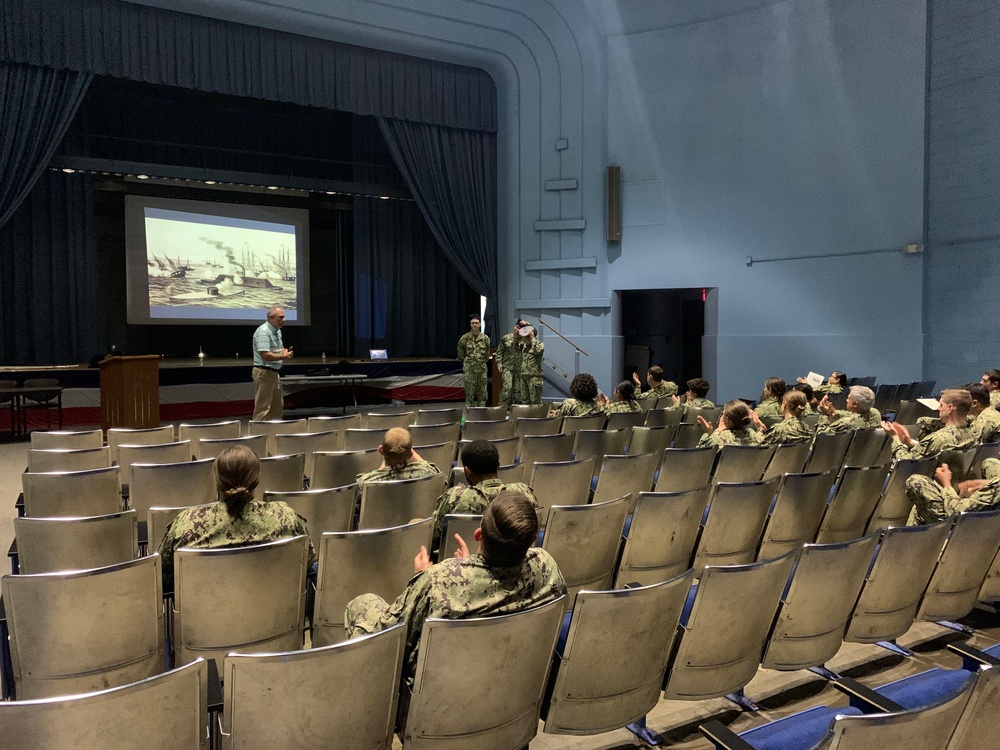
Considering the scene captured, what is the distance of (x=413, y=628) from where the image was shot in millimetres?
2010

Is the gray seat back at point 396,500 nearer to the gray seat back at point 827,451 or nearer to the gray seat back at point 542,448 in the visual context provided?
the gray seat back at point 542,448

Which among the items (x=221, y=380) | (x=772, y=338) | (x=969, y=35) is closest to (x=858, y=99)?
(x=969, y=35)

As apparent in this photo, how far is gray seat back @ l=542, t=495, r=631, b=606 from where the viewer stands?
113 inches

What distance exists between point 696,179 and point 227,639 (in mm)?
10986

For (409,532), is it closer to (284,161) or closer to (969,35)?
(969,35)

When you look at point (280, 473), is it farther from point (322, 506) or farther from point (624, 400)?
point (624, 400)

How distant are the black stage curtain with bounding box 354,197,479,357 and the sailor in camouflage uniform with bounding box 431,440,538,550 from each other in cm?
1159

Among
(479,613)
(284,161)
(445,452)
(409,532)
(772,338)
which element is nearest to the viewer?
(479,613)

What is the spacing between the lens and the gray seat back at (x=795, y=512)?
3.46m

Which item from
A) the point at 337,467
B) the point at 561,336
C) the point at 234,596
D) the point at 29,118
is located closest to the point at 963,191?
the point at 561,336

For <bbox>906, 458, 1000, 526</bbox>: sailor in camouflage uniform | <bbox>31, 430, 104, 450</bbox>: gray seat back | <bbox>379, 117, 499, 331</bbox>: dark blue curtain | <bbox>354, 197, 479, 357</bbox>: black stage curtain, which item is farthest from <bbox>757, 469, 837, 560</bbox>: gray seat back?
<bbox>354, 197, 479, 357</bbox>: black stage curtain

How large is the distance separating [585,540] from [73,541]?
2.02 meters

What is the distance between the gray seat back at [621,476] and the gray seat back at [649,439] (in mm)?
916

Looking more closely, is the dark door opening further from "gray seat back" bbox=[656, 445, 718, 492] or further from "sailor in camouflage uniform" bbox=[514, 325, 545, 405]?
"gray seat back" bbox=[656, 445, 718, 492]
